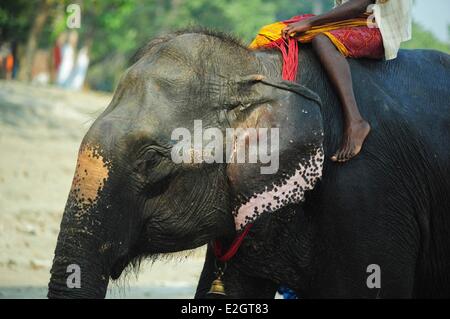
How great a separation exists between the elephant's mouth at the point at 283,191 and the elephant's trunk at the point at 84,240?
0.74 m

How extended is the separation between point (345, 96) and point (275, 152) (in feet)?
1.71

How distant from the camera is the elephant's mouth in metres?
4.73

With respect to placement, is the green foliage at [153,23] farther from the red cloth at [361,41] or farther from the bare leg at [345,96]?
the bare leg at [345,96]

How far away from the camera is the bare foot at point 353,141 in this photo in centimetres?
487

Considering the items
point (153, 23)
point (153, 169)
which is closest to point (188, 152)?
point (153, 169)

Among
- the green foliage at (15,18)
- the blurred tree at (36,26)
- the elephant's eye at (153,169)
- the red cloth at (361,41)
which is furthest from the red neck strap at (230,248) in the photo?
the blurred tree at (36,26)

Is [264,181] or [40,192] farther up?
[40,192]

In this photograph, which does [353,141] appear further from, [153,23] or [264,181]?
[153,23]

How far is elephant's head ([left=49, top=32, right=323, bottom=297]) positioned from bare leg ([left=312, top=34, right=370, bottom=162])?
0.20 m

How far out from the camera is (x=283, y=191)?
4.75 m

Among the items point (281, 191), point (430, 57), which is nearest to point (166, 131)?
point (281, 191)

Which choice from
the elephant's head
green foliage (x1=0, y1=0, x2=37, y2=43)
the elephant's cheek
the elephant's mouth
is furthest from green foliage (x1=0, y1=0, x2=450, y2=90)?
the elephant's cheek

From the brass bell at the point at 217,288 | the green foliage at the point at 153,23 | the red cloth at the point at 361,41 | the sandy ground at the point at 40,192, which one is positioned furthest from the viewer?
the green foliage at the point at 153,23

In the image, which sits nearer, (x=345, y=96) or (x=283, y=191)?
(x=283, y=191)
